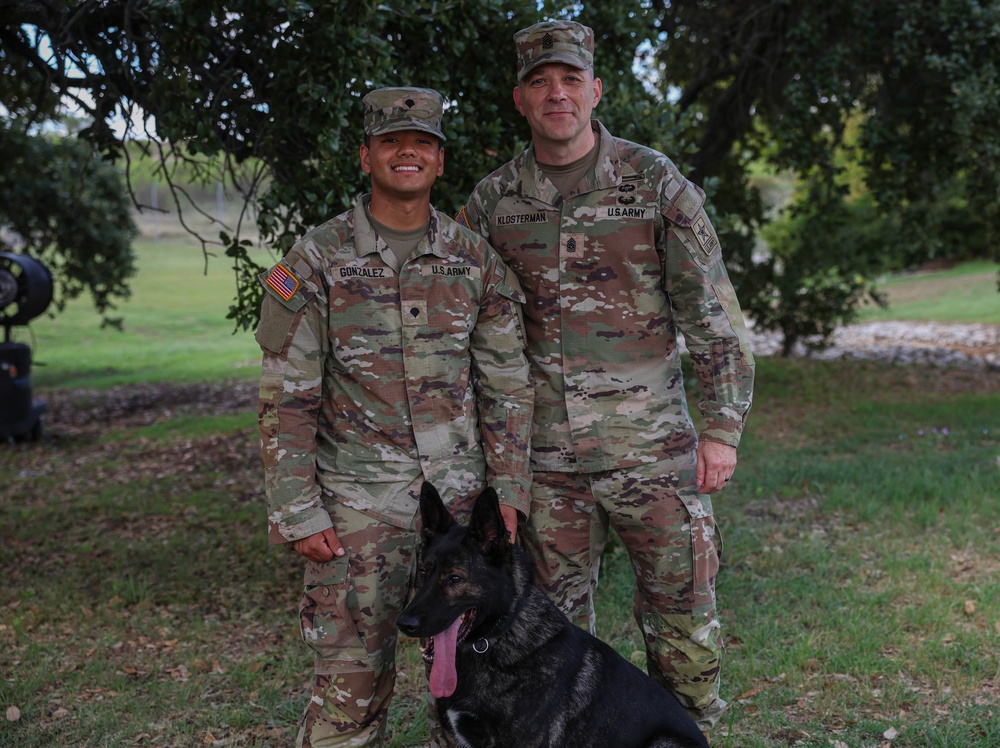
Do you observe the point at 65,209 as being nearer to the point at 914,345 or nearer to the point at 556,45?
the point at 556,45

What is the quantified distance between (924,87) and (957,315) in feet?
47.7

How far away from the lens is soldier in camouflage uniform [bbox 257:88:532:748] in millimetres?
3053

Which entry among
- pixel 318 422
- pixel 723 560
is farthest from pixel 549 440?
pixel 723 560

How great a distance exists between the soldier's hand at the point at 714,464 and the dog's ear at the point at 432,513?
3.23ft

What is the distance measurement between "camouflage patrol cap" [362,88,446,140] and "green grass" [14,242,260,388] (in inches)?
235

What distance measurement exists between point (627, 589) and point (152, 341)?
64.5ft

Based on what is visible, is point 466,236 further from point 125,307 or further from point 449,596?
point 125,307

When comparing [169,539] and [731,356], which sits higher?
[731,356]

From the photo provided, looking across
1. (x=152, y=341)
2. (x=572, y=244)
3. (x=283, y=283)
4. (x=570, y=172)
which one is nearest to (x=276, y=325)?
(x=283, y=283)

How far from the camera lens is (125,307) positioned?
29312 mm

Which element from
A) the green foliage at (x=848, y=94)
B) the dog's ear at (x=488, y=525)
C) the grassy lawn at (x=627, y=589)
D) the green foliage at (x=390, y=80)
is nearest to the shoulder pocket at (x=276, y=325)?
the dog's ear at (x=488, y=525)

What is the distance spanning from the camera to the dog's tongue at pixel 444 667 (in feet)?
9.22

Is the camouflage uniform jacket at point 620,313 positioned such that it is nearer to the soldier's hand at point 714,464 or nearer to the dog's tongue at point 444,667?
the soldier's hand at point 714,464

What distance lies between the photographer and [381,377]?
123 inches
